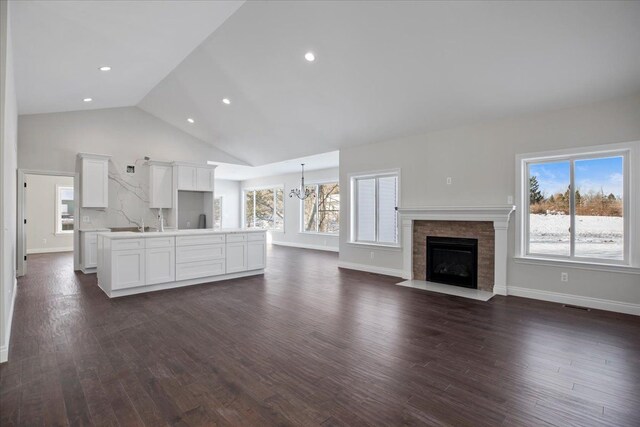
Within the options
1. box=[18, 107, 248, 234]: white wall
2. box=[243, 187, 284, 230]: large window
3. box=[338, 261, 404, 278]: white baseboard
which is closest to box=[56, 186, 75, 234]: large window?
box=[18, 107, 248, 234]: white wall

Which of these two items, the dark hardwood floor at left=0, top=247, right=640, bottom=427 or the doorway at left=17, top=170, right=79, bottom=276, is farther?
the doorway at left=17, top=170, right=79, bottom=276

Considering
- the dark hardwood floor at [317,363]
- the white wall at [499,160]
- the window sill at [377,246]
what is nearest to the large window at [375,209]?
the window sill at [377,246]

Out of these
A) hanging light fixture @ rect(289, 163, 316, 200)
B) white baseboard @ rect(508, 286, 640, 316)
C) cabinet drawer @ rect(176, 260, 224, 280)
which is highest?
hanging light fixture @ rect(289, 163, 316, 200)

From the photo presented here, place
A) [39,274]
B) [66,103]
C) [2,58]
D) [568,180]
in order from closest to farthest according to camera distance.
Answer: [2,58]
[568,180]
[66,103]
[39,274]

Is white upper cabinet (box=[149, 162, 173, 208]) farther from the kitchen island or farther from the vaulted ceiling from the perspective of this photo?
the kitchen island

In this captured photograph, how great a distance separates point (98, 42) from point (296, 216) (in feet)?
26.8

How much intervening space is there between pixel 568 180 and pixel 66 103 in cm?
845

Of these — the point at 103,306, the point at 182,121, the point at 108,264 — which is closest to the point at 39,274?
the point at 108,264

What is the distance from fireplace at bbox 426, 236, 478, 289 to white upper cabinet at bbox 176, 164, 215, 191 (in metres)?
5.44

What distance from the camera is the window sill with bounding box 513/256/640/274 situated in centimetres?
385

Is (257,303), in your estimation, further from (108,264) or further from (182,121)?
(182,121)

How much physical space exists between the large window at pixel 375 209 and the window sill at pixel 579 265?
2.25m

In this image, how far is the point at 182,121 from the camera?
7422 mm

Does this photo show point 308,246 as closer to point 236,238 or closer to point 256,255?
point 256,255
